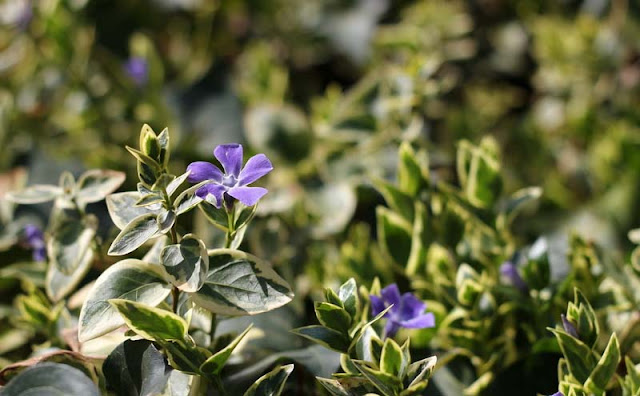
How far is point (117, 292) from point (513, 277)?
550 mm

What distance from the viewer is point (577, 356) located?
33.5 inches

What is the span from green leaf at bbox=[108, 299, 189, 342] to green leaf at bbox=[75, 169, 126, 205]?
219mm

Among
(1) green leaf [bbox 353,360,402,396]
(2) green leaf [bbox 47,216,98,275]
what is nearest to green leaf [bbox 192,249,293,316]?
(1) green leaf [bbox 353,360,402,396]

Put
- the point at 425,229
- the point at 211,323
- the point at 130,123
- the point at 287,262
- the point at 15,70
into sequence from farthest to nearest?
the point at 15,70, the point at 130,123, the point at 287,262, the point at 425,229, the point at 211,323

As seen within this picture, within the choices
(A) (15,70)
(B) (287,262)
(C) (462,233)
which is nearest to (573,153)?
(C) (462,233)

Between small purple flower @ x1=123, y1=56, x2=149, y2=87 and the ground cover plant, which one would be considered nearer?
the ground cover plant

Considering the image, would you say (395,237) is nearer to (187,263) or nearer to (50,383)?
(187,263)

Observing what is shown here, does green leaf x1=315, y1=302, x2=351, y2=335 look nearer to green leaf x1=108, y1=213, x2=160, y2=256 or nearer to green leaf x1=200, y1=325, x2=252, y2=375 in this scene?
green leaf x1=200, y1=325, x2=252, y2=375

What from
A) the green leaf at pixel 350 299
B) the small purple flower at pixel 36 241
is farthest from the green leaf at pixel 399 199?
the small purple flower at pixel 36 241

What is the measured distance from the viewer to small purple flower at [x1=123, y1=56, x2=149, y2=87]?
1604mm

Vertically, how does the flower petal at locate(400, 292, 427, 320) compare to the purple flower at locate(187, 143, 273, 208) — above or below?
below

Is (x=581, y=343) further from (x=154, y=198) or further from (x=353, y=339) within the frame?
(x=154, y=198)

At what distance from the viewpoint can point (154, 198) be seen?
2.52ft

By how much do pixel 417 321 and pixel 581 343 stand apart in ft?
0.66
